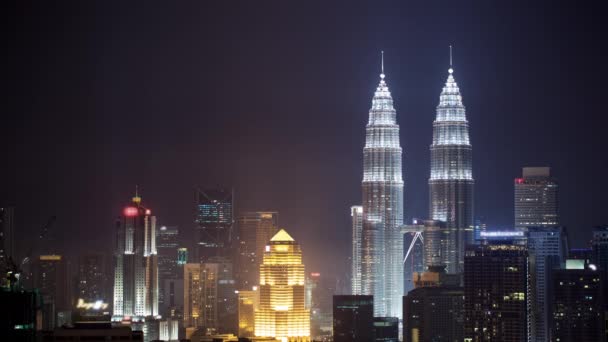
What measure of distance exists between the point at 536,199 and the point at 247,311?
35.1 feet

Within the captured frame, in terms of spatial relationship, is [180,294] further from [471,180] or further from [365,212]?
[471,180]

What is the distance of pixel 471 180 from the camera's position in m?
51.8

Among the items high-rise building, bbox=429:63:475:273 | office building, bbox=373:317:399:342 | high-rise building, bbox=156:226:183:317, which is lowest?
office building, bbox=373:317:399:342

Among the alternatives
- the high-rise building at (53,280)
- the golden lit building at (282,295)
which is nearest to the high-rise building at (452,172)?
the golden lit building at (282,295)

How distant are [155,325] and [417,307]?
8389mm

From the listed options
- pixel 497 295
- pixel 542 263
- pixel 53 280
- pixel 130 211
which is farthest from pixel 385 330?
pixel 53 280

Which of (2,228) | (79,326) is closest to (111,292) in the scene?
(2,228)

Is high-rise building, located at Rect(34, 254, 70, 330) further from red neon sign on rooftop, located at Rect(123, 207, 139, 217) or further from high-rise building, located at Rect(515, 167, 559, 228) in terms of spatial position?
high-rise building, located at Rect(515, 167, 559, 228)

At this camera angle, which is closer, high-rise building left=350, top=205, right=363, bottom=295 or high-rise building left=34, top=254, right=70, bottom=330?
high-rise building left=34, top=254, right=70, bottom=330

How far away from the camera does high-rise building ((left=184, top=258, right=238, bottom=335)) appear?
155 ft

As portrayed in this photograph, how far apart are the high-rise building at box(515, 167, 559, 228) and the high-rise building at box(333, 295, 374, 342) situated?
6.22 metres

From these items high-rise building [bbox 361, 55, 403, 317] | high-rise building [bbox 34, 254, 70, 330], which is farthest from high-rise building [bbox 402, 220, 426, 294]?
high-rise building [bbox 34, 254, 70, 330]

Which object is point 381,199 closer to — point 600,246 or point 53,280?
point 600,246

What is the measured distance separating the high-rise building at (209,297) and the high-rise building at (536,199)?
10.1 meters
